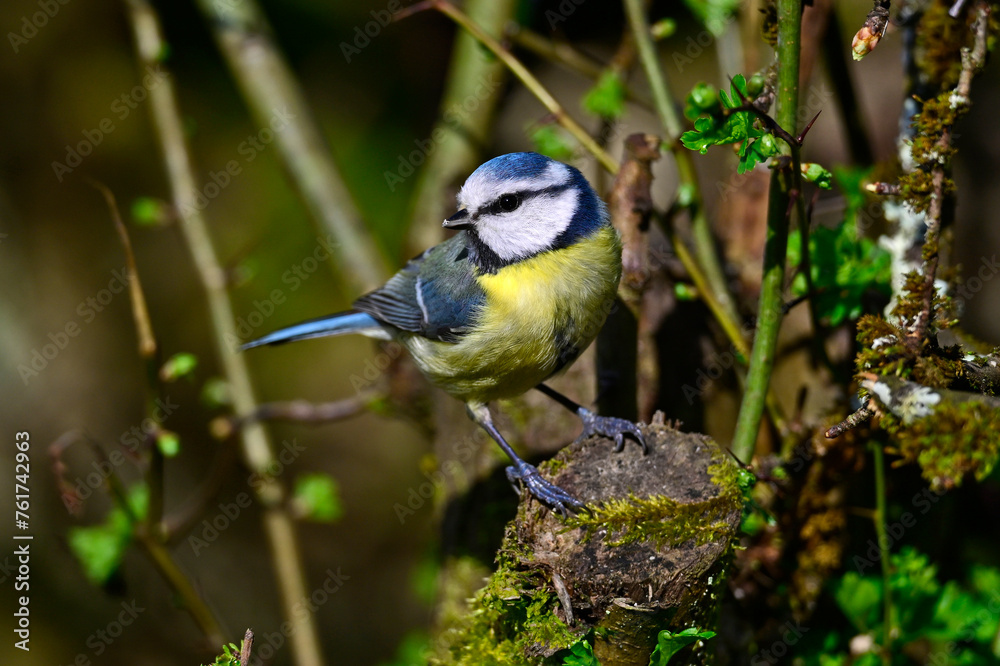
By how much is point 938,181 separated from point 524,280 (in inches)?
33.9

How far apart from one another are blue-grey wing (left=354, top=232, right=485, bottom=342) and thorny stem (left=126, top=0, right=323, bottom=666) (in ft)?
2.14

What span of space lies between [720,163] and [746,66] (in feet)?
5.56

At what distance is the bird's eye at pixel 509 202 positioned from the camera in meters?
1.76

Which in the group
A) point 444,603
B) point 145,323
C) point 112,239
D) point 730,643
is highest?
point 112,239

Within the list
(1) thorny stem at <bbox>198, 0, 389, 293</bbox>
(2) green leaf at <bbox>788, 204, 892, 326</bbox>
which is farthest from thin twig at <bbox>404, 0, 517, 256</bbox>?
(2) green leaf at <bbox>788, 204, 892, 326</bbox>

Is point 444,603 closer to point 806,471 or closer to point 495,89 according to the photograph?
point 806,471

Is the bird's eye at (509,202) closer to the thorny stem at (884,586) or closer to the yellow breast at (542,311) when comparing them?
the yellow breast at (542,311)

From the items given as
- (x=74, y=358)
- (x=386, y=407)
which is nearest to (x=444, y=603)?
(x=386, y=407)

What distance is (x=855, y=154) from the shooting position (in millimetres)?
2359

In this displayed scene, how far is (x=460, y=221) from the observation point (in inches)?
70.4
